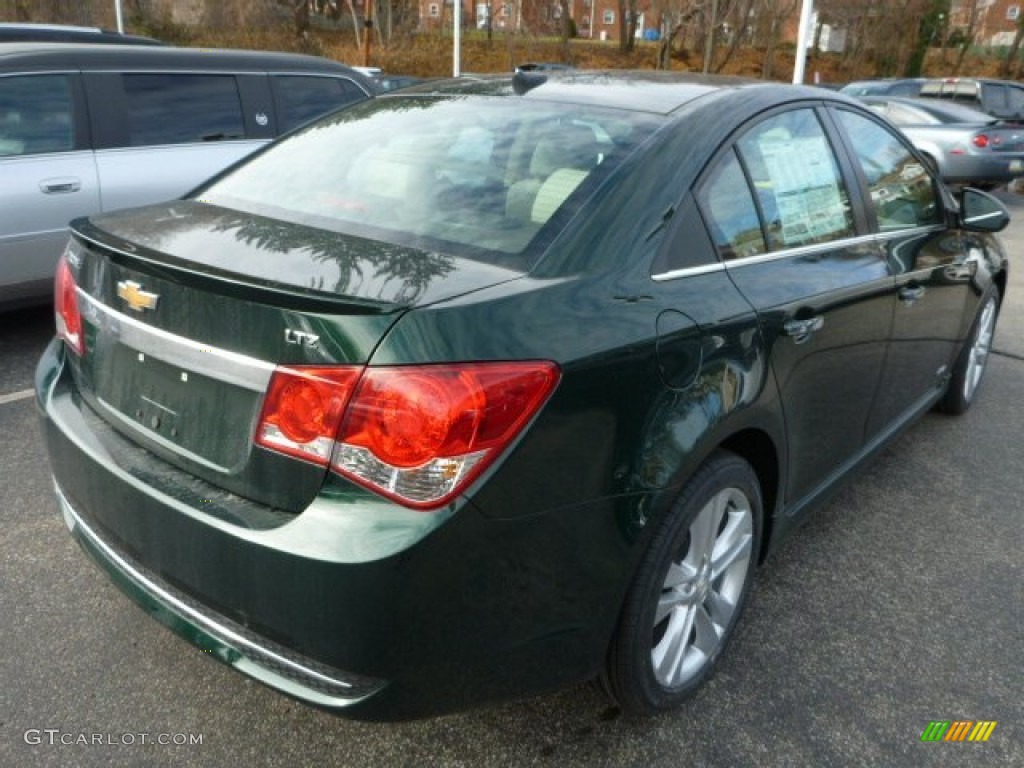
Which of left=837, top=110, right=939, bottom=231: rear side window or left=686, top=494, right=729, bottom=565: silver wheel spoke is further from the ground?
left=837, top=110, right=939, bottom=231: rear side window

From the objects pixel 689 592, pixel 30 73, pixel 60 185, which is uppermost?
pixel 30 73

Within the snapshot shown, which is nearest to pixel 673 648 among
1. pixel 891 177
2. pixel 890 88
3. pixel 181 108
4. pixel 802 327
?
pixel 802 327

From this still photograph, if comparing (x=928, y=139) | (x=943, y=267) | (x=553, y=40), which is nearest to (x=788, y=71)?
(x=553, y=40)

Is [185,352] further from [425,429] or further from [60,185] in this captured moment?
[60,185]

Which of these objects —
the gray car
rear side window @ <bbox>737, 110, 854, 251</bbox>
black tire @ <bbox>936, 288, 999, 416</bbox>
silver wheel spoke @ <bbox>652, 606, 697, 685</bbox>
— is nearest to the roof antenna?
rear side window @ <bbox>737, 110, 854, 251</bbox>

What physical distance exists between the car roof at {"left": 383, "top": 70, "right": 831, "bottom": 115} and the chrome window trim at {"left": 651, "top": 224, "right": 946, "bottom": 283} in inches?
18.7

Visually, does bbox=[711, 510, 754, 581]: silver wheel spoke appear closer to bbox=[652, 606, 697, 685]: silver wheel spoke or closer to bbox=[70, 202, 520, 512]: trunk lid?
bbox=[652, 606, 697, 685]: silver wheel spoke

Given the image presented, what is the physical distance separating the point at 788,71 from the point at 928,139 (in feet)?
112

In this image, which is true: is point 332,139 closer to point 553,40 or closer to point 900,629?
point 900,629

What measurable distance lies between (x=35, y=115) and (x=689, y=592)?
4505mm

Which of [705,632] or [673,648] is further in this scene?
[705,632]

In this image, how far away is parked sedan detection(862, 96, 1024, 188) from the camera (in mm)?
13039

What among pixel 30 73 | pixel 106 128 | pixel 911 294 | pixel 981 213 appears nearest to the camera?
pixel 911 294

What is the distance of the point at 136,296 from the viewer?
6.39ft
